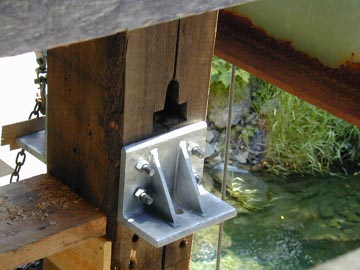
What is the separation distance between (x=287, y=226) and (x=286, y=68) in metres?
4.65

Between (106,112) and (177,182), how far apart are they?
21cm

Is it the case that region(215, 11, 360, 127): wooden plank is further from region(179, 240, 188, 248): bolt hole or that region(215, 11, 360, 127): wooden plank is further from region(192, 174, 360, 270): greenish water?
region(192, 174, 360, 270): greenish water

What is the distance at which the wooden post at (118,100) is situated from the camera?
141cm

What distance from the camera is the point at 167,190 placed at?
1504 millimetres

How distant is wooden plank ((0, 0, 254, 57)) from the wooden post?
40 cm

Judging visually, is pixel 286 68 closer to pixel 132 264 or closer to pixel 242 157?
pixel 132 264

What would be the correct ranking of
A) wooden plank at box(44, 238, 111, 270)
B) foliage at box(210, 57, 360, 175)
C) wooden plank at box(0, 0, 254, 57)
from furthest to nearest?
foliage at box(210, 57, 360, 175)
wooden plank at box(44, 238, 111, 270)
wooden plank at box(0, 0, 254, 57)

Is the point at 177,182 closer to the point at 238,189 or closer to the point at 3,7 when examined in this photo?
the point at 3,7

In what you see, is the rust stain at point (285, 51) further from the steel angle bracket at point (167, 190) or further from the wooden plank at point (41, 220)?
the wooden plank at point (41, 220)

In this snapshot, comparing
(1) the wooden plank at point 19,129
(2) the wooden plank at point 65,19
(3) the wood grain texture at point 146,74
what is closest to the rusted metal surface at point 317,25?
(3) the wood grain texture at point 146,74

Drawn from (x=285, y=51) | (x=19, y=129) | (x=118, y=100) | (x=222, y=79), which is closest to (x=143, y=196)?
(x=118, y=100)

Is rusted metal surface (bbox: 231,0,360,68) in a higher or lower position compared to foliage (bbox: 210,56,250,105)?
higher

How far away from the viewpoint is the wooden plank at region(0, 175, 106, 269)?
1407mm

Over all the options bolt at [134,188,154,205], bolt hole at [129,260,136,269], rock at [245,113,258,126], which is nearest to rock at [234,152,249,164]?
rock at [245,113,258,126]
